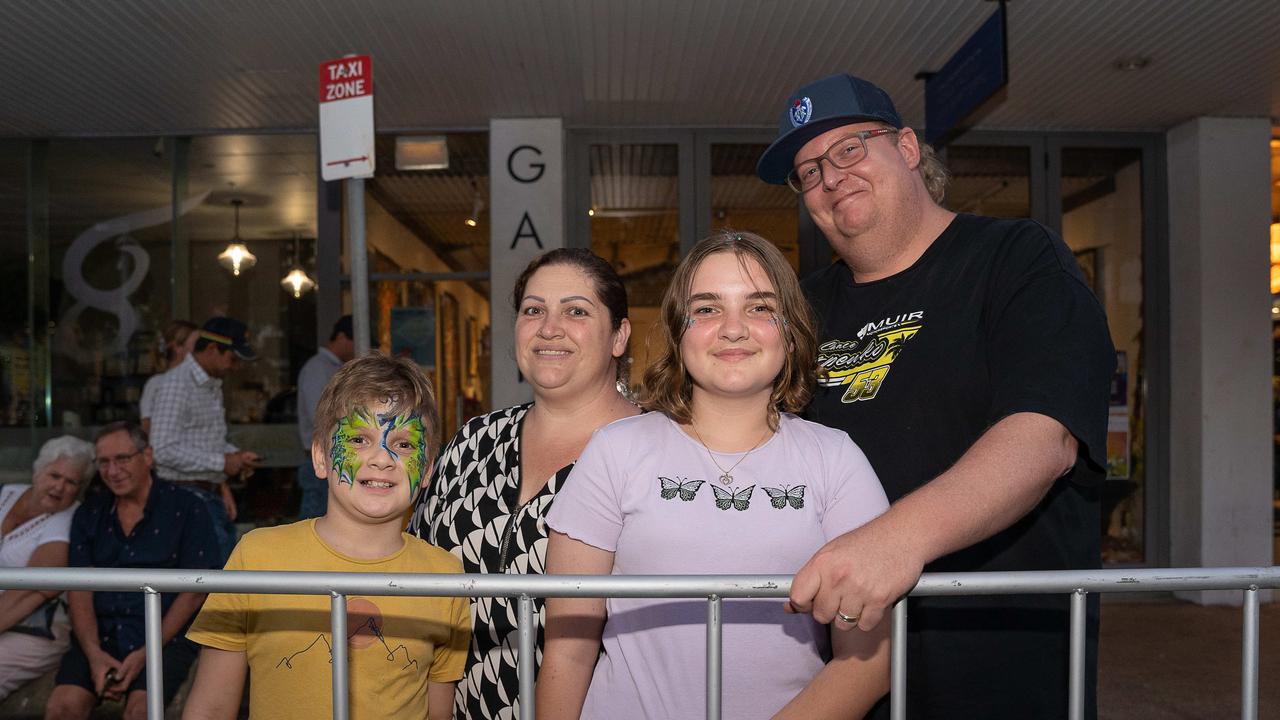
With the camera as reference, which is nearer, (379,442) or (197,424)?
(379,442)

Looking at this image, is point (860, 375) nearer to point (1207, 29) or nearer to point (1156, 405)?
point (1207, 29)

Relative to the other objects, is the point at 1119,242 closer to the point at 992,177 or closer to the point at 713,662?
the point at 992,177

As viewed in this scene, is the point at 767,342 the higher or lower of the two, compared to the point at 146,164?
lower

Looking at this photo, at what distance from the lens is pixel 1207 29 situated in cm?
534

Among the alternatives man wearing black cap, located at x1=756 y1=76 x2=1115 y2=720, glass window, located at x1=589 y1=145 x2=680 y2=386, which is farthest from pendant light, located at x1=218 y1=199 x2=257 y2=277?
man wearing black cap, located at x1=756 y1=76 x2=1115 y2=720

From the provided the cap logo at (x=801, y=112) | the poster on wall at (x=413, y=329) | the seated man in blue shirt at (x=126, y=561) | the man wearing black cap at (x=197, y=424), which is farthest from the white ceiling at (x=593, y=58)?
the cap logo at (x=801, y=112)

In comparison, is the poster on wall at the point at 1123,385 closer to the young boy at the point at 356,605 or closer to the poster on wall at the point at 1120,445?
the poster on wall at the point at 1120,445

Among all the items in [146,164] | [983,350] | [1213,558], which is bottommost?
[1213,558]

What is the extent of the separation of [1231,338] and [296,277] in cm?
733

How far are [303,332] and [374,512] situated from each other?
19.7 feet

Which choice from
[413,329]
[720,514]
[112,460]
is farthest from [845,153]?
[413,329]

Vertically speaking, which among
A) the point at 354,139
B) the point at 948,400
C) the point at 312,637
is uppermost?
the point at 354,139

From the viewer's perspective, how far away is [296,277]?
7578 millimetres

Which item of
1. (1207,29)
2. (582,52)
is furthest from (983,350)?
(1207,29)
